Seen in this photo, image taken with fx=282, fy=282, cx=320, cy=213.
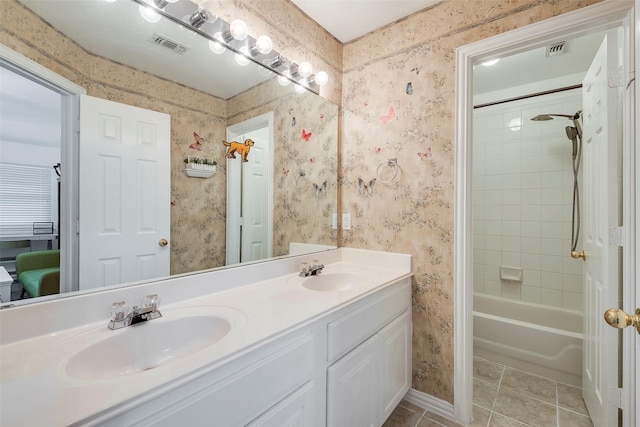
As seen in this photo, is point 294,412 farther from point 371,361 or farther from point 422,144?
point 422,144

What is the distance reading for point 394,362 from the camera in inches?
61.0

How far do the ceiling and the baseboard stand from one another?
235 cm

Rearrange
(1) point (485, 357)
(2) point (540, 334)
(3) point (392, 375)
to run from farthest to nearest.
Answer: (1) point (485, 357)
(2) point (540, 334)
(3) point (392, 375)

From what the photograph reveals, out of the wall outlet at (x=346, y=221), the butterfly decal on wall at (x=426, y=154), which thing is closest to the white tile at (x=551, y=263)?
the butterfly decal on wall at (x=426, y=154)

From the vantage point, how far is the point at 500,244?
9.27 ft

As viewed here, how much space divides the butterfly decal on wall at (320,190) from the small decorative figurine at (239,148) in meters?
0.57

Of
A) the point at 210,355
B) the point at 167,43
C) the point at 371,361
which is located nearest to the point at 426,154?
the point at 371,361

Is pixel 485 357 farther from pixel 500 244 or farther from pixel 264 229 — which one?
pixel 264 229

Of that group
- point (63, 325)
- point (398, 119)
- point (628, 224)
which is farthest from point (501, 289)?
point (63, 325)

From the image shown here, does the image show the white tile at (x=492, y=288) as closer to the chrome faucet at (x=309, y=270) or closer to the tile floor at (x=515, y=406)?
the tile floor at (x=515, y=406)

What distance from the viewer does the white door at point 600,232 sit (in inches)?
50.3

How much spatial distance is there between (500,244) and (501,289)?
0.44 m

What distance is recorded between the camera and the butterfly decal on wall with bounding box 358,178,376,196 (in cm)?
194

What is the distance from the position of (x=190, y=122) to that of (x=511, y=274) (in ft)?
9.94
